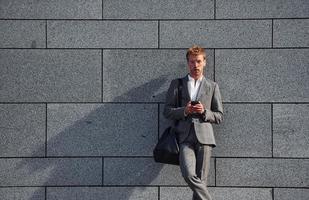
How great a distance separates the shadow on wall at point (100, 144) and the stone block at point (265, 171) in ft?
3.24

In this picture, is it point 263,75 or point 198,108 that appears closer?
point 198,108

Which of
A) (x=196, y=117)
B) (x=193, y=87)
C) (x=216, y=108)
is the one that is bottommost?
(x=196, y=117)

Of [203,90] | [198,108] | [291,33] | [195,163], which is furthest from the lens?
[291,33]

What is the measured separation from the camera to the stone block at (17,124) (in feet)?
23.7

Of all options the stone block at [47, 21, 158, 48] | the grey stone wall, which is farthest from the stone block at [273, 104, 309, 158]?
the stone block at [47, 21, 158, 48]

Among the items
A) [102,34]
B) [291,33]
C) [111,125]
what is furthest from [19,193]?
[291,33]

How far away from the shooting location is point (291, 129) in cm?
714

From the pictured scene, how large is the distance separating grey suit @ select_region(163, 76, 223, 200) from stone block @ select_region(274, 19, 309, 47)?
120 cm

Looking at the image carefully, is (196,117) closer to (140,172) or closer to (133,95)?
(133,95)

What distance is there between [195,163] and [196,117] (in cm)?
56

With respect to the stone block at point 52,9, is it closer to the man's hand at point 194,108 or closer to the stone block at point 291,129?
A: the man's hand at point 194,108

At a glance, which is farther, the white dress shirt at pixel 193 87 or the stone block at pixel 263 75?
the stone block at pixel 263 75

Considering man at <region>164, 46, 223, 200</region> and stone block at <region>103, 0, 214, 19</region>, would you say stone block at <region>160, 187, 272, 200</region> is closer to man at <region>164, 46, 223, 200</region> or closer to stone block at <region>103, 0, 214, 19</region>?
man at <region>164, 46, 223, 200</region>

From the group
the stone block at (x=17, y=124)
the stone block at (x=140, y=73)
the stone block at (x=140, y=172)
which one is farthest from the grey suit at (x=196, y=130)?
the stone block at (x=17, y=124)
